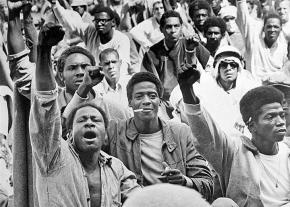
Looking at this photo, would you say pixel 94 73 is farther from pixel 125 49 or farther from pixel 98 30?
pixel 125 49

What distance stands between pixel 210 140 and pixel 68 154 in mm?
775

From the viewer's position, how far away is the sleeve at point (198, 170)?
529cm

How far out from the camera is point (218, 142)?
4.97m

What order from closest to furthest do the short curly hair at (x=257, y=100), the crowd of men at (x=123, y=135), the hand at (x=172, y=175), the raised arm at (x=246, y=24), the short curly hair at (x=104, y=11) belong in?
the crowd of men at (x=123, y=135) < the hand at (x=172, y=175) < the short curly hair at (x=257, y=100) < the short curly hair at (x=104, y=11) < the raised arm at (x=246, y=24)

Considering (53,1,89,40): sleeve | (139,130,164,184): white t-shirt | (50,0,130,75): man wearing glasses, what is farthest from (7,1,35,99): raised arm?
(53,1,89,40): sleeve

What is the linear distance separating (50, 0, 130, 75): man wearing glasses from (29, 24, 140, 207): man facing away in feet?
14.7

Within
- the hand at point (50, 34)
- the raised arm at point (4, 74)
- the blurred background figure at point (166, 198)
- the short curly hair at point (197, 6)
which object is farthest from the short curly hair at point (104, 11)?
the blurred background figure at point (166, 198)

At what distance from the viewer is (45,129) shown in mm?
4379

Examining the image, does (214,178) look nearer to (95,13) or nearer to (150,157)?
(150,157)

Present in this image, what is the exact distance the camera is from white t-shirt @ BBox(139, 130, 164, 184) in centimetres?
545

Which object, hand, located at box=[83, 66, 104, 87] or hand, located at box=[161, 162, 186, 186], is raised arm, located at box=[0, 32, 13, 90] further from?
hand, located at box=[161, 162, 186, 186]

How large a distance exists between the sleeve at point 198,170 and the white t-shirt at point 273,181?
0.33 metres

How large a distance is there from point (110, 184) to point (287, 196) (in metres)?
1.07

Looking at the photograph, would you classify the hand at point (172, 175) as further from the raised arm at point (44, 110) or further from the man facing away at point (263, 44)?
the man facing away at point (263, 44)
